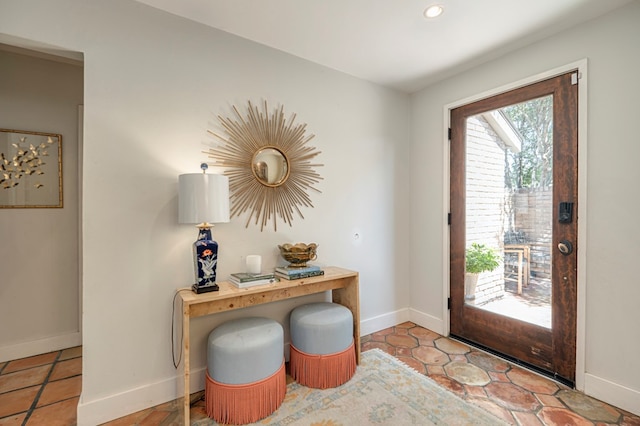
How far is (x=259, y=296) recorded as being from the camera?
77.0 inches

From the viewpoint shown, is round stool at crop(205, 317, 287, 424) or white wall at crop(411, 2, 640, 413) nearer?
round stool at crop(205, 317, 287, 424)

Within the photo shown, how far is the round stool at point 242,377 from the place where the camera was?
1.66m

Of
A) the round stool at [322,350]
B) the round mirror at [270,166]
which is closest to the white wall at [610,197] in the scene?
the round stool at [322,350]

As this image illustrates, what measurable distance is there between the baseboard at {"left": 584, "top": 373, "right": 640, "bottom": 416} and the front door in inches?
3.9

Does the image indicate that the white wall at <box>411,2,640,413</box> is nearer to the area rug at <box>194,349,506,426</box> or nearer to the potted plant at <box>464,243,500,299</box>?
the potted plant at <box>464,243,500,299</box>

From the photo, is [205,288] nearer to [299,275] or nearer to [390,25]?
[299,275]

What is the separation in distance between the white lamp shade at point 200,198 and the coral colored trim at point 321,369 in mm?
1166

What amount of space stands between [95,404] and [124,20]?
2.34 meters

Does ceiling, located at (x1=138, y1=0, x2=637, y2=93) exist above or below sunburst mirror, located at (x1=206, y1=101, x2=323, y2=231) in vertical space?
above

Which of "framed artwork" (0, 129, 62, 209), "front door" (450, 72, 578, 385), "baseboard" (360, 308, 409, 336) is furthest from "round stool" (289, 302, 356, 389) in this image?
"framed artwork" (0, 129, 62, 209)

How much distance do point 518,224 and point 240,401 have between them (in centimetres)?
245

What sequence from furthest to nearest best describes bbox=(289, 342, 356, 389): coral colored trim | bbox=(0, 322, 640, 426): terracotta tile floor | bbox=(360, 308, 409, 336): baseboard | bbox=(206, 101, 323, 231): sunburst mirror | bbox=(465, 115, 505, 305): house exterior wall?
bbox=(360, 308, 409, 336): baseboard → bbox=(465, 115, 505, 305): house exterior wall → bbox=(206, 101, 323, 231): sunburst mirror → bbox=(289, 342, 356, 389): coral colored trim → bbox=(0, 322, 640, 426): terracotta tile floor

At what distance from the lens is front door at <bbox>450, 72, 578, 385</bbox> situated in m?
2.06

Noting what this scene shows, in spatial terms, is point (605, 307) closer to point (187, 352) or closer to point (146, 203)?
point (187, 352)
